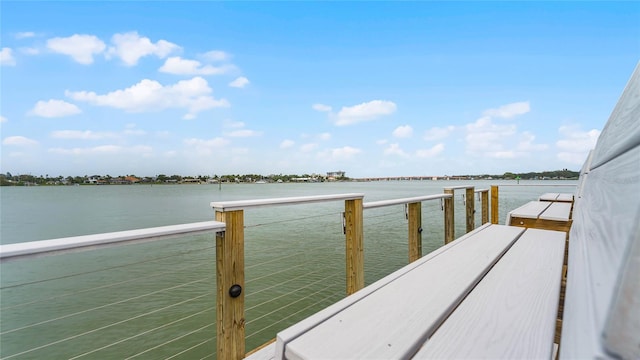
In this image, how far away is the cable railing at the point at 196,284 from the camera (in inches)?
57.6

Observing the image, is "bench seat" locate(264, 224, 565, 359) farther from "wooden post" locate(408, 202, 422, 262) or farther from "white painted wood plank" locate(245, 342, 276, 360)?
"wooden post" locate(408, 202, 422, 262)

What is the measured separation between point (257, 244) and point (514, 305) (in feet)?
24.7

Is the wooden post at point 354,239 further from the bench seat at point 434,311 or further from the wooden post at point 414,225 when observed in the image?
the wooden post at point 414,225

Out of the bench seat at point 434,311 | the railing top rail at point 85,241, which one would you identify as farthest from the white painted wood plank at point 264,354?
the bench seat at point 434,311

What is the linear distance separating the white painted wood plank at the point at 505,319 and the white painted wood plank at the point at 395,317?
0.11ft

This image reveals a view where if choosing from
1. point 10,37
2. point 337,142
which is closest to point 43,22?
point 10,37

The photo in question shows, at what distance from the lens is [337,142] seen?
3703 cm

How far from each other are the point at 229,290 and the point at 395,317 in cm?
100

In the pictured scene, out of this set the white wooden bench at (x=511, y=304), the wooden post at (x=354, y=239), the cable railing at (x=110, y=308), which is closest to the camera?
the white wooden bench at (x=511, y=304)

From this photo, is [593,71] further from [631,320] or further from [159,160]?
[159,160]

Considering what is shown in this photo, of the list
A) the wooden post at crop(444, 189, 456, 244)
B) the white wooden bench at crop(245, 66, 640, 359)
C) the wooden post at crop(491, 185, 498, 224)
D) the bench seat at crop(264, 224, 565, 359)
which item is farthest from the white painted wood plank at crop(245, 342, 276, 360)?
the wooden post at crop(491, 185, 498, 224)

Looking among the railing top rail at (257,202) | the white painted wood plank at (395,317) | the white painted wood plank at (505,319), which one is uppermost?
the railing top rail at (257,202)

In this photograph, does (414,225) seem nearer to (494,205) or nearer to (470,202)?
(470,202)

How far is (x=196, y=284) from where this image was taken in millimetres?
5301
